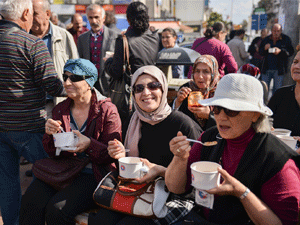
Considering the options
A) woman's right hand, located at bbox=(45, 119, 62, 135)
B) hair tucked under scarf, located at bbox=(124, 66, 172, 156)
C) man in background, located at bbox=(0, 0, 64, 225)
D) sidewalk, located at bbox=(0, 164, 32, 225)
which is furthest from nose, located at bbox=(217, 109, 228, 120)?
sidewalk, located at bbox=(0, 164, 32, 225)

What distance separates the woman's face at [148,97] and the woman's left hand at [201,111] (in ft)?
1.33

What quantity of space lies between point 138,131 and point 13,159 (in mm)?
1362

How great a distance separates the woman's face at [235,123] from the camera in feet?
5.82

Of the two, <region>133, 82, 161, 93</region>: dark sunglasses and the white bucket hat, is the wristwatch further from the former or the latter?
<region>133, 82, 161, 93</region>: dark sunglasses

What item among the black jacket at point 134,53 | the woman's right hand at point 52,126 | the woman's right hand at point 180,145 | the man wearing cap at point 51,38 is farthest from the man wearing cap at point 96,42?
the woman's right hand at point 180,145

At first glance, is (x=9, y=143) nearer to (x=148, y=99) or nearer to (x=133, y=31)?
(x=148, y=99)

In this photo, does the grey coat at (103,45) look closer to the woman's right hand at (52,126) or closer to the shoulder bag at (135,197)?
the woman's right hand at (52,126)

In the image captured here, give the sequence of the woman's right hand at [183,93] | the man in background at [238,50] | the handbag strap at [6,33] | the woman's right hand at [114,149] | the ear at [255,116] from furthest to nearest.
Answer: the man in background at [238,50], the woman's right hand at [183,93], the handbag strap at [6,33], the woman's right hand at [114,149], the ear at [255,116]

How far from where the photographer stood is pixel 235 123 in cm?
178

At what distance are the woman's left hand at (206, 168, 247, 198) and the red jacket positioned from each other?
4.21ft

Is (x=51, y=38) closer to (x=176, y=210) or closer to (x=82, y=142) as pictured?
(x=82, y=142)

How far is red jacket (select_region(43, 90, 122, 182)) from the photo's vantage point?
262 cm

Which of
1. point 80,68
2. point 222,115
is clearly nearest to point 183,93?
point 80,68

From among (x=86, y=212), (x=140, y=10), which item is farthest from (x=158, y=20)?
(x=86, y=212)
